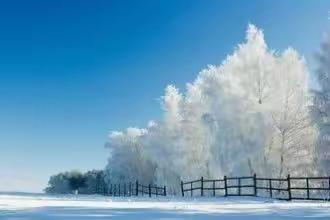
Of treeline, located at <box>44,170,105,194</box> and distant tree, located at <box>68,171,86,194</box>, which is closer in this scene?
treeline, located at <box>44,170,105,194</box>

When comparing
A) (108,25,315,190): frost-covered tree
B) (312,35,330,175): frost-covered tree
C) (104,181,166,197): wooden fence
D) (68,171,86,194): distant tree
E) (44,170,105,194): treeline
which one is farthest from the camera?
(68,171,86,194): distant tree

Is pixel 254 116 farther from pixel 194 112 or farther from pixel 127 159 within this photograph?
pixel 127 159

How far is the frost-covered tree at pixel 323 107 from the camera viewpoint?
33.0 meters

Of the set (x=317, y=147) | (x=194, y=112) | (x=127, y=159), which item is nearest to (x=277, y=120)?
(x=317, y=147)

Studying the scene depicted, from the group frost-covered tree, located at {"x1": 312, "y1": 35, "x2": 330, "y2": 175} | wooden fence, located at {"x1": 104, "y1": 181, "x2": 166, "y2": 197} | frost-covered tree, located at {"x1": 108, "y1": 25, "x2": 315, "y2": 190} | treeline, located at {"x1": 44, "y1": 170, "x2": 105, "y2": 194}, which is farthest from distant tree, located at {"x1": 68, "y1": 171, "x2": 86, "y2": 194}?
frost-covered tree, located at {"x1": 312, "y1": 35, "x2": 330, "y2": 175}

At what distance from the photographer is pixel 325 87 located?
109 ft

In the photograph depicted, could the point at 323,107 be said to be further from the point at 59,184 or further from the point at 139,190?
the point at 59,184

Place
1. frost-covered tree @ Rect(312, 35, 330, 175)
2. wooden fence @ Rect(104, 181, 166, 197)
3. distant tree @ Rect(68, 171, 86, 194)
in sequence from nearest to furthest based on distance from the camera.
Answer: frost-covered tree @ Rect(312, 35, 330, 175)
wooden fence @ Rect(104, 181, 166, 197)
distant tree @ Rect(68, 171, 86, 194)

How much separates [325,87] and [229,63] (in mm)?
11352

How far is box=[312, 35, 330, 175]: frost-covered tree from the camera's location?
3297 centimetres

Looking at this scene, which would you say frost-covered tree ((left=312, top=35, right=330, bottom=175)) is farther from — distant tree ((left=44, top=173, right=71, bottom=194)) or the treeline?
distant tree ((left=44, top=173, right=71, bottom=194))

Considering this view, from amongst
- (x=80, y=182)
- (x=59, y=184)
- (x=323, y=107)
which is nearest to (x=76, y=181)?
(x=80, y=182)

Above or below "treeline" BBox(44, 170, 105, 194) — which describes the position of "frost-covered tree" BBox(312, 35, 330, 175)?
above

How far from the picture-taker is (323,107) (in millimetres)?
33125
